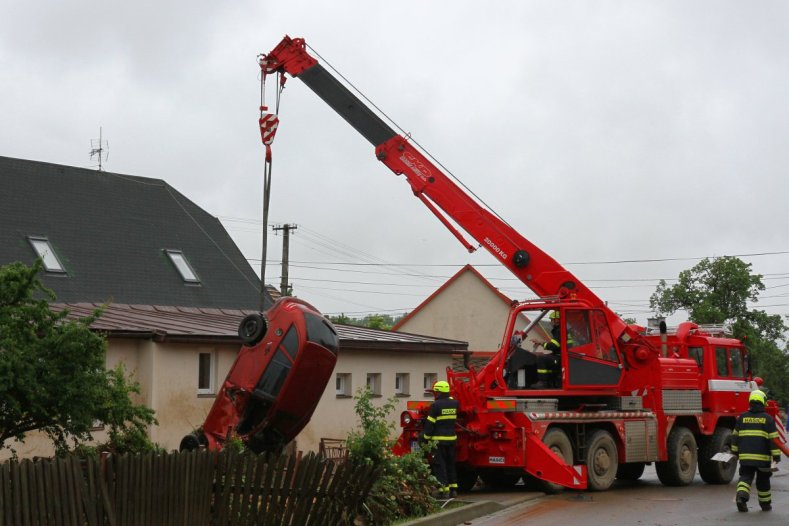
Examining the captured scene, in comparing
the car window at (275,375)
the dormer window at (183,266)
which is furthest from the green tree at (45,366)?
the dormer window at (183,266)

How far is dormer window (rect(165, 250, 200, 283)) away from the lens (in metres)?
29.7

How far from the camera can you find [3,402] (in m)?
12.1

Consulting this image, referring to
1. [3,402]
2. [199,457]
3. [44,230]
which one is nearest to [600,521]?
[199,457]

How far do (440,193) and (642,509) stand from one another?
681 centimetres

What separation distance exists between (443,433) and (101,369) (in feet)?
17.6

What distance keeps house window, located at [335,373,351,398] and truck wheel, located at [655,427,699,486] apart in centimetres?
897

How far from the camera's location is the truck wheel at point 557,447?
17.0m

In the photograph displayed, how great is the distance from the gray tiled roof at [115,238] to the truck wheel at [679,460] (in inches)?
A: 559

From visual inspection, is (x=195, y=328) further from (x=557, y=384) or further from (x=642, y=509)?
(x=642, y=509)

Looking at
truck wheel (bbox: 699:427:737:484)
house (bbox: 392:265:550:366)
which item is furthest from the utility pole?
truck wheel (bbox: 699:427:737:484)

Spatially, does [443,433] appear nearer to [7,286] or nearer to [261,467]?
[261,467]

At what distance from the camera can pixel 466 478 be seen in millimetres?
17969

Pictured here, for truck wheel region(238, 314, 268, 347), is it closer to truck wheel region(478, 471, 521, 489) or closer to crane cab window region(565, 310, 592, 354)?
truck wheel region(478, 471, 521, 489)

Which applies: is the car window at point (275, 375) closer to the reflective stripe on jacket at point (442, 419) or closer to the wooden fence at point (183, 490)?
the reflective stripe on jacket at point (442, 419)
